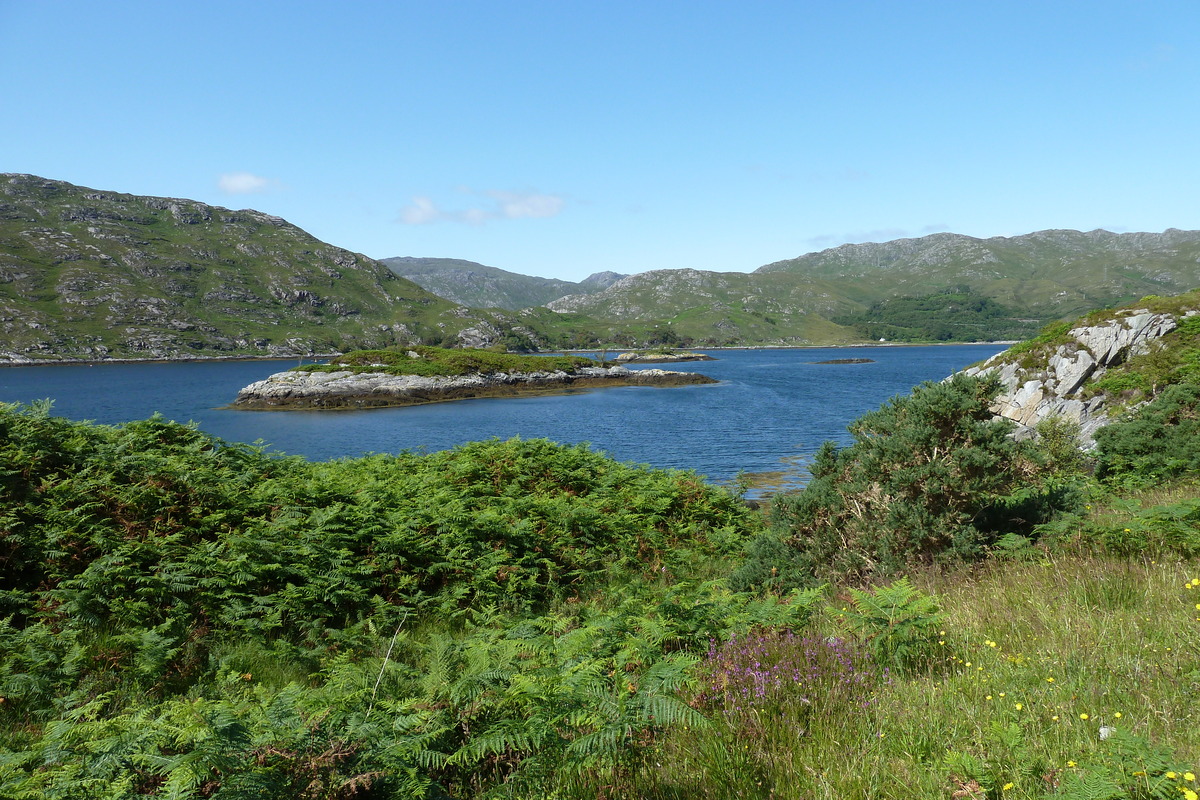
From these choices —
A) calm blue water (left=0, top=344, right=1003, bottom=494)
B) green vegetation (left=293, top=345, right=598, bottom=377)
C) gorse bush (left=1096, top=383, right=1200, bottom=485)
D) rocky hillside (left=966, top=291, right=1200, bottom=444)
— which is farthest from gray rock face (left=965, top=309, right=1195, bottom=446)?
green vegetation (left=293, top=345, right=598, bottom=377)

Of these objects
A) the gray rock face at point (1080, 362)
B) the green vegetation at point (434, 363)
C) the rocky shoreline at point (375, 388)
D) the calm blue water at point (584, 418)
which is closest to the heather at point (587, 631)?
the calm blue water at point (584, 418)

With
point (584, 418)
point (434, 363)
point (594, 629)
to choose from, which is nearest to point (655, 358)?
point (434, 363)

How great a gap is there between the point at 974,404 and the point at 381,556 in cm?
918

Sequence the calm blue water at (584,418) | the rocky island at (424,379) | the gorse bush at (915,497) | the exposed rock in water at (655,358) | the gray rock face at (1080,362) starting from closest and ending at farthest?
the gorse bush at (915,497)
the gray rock face at (1080,362)
the calm blue water at (584,418)
the rocky island at (424,379)
the exposed rock in water at (655,358)

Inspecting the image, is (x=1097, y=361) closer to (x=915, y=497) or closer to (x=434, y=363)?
(x=915, y=497)

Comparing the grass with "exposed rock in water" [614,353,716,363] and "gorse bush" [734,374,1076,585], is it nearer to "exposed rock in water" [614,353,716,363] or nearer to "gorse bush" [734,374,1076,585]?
"gorse bush" [734,374,1076,585]

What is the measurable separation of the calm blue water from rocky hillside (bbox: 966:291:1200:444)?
12340 mm

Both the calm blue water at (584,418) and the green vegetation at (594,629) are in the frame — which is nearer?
the green vegetation at (594,629)

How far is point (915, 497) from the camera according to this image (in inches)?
344

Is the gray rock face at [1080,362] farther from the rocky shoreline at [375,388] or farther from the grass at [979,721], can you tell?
the rocky shoreline at [375,388]

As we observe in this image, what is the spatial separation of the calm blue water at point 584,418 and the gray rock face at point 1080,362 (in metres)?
12.2

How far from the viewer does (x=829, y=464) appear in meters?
10.4

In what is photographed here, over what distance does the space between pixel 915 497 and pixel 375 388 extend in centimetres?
7575

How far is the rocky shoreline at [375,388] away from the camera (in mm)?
72562
